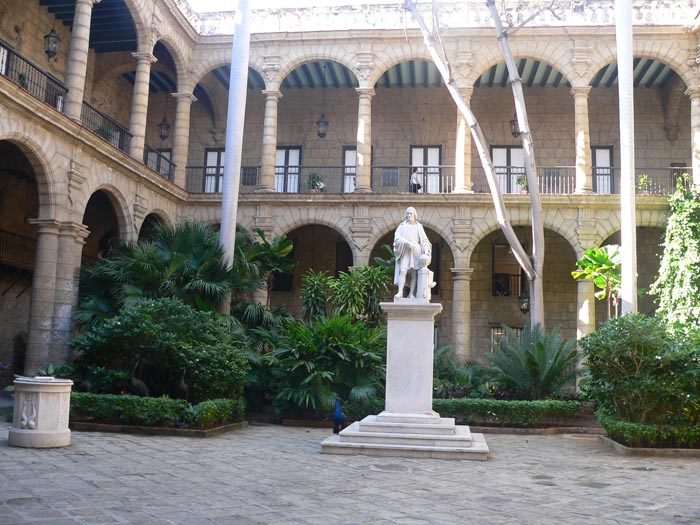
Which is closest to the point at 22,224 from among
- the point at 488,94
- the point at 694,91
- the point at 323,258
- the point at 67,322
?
the point at 67,322

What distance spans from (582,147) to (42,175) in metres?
14.4

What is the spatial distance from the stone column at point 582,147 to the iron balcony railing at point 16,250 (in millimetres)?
15404

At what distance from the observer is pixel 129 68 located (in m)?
23.1

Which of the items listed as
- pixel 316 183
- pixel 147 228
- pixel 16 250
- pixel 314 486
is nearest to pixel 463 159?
pixel 316 183

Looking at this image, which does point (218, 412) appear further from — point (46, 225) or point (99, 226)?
point (99, 226)

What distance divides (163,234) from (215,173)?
9.48m

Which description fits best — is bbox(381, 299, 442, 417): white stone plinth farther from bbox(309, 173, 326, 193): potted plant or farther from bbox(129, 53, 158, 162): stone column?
bbox(309, 173, 326, 193): potted plant

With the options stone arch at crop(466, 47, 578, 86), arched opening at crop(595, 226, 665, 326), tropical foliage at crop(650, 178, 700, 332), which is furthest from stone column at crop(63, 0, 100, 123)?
arched opening at crop(595, 226, 665, 326)

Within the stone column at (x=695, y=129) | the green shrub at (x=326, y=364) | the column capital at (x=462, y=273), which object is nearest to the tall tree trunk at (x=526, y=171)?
the column capital at (x=462, y=273)

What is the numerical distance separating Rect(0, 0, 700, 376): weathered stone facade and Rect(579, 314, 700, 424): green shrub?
8106 millimetres

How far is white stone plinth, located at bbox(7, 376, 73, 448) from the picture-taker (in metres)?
8.96

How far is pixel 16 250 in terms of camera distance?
18703mm

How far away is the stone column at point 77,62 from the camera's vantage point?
16141mm

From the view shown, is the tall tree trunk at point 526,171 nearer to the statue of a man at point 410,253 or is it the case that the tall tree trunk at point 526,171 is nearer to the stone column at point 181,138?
the statue of a man at point 410,253
